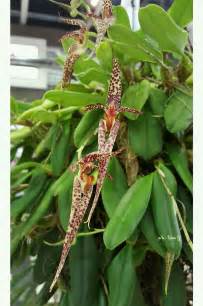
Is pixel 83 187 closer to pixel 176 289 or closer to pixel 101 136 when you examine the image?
pixel 101 136

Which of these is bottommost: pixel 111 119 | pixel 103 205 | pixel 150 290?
pixel 150 290

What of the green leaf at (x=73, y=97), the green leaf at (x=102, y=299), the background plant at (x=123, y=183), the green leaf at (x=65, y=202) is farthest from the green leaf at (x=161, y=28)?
the green leaf at (x=102, y=299)

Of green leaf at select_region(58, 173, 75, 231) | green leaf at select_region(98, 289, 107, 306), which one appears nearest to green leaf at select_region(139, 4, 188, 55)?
green leaf at select_region(58, 173, 75, 231)

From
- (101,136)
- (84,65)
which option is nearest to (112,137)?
(101,136)

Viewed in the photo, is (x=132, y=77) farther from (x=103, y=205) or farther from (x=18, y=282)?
(x=18, y=282)

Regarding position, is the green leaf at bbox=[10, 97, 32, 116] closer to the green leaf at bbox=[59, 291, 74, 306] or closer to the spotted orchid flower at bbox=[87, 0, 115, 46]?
the spotted orchid flower at bbox=[87, 0, 115, 46]

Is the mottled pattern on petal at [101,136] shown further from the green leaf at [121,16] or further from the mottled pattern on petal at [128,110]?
the green leaf at [121,16]
